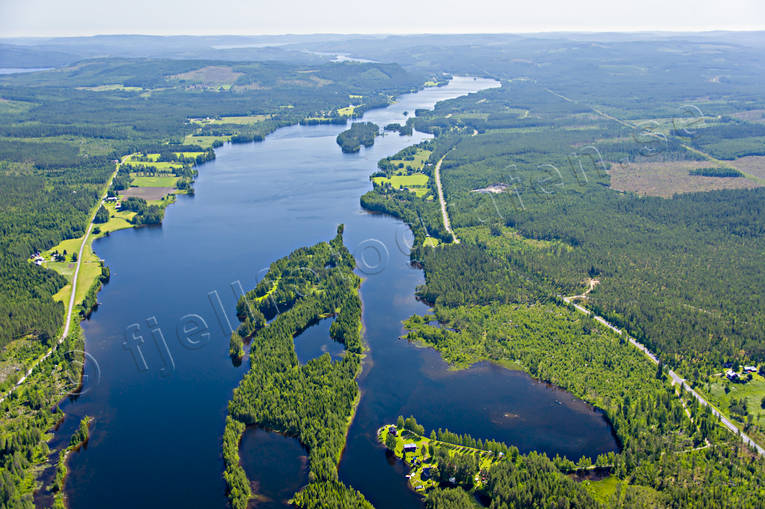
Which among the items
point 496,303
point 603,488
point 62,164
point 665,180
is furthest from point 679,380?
point 62,164

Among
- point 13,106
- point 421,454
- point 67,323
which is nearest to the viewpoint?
point 421,454

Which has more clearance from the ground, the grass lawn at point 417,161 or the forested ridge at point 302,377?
the grass lawn at point 417,161

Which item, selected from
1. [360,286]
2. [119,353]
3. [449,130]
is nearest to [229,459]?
[119,353]

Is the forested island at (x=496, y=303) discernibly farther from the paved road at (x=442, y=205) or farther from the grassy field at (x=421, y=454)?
the paved road at (x=442, y=205)

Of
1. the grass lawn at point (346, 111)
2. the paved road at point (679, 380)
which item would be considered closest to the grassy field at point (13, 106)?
the grass lawn at point (346, 111)

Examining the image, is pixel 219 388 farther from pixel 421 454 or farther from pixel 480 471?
pixel 480 471

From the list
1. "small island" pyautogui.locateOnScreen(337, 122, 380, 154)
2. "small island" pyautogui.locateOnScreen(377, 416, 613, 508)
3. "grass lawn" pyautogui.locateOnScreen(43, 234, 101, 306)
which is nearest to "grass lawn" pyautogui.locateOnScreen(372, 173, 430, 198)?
"small island" pyautogui.locateOnScreen(337, 122, 380, 154)

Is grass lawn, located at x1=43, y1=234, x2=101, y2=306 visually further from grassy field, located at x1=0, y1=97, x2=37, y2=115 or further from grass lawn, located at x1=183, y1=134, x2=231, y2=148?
grassy field, located at x1=0, y1=97, x2=37, y2=115
